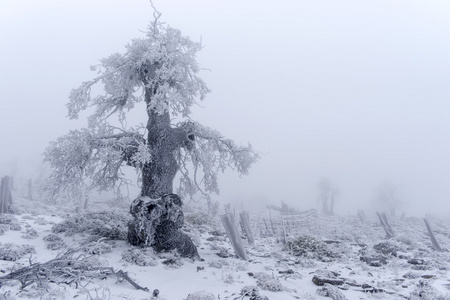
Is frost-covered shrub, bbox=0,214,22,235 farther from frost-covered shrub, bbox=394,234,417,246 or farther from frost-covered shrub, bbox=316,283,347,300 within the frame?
frost-covered shrub, bbox=394,234,417,246

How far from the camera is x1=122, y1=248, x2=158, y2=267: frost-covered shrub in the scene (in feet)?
31.0

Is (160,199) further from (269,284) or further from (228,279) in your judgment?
(269,284)

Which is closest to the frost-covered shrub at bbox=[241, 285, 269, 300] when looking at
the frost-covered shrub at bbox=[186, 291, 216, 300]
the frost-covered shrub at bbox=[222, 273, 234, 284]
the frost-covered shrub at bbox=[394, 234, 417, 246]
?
the frost-covered shrub at bbox=[222, 273, 234, 284]

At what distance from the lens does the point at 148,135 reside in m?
12.2

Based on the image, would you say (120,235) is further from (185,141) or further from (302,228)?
(302,228)

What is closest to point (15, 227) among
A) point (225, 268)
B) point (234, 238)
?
point (225, 268)

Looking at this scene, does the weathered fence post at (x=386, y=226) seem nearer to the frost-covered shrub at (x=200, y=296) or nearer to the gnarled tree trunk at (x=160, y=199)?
the gnarled tree trunk at (x=160, y=199)

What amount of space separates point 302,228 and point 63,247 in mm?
14171

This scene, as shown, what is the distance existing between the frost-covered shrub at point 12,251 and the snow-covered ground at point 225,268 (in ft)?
0.08

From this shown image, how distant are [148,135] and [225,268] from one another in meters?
5.93

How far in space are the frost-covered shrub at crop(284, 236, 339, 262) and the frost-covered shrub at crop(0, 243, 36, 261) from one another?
10.1m

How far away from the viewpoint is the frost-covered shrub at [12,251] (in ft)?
28.1

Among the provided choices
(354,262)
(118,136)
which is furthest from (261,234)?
(118,136)

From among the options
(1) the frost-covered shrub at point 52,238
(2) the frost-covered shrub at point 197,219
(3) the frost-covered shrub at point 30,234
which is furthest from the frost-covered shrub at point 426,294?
(2) the frost-covered shrub at point 197,219
